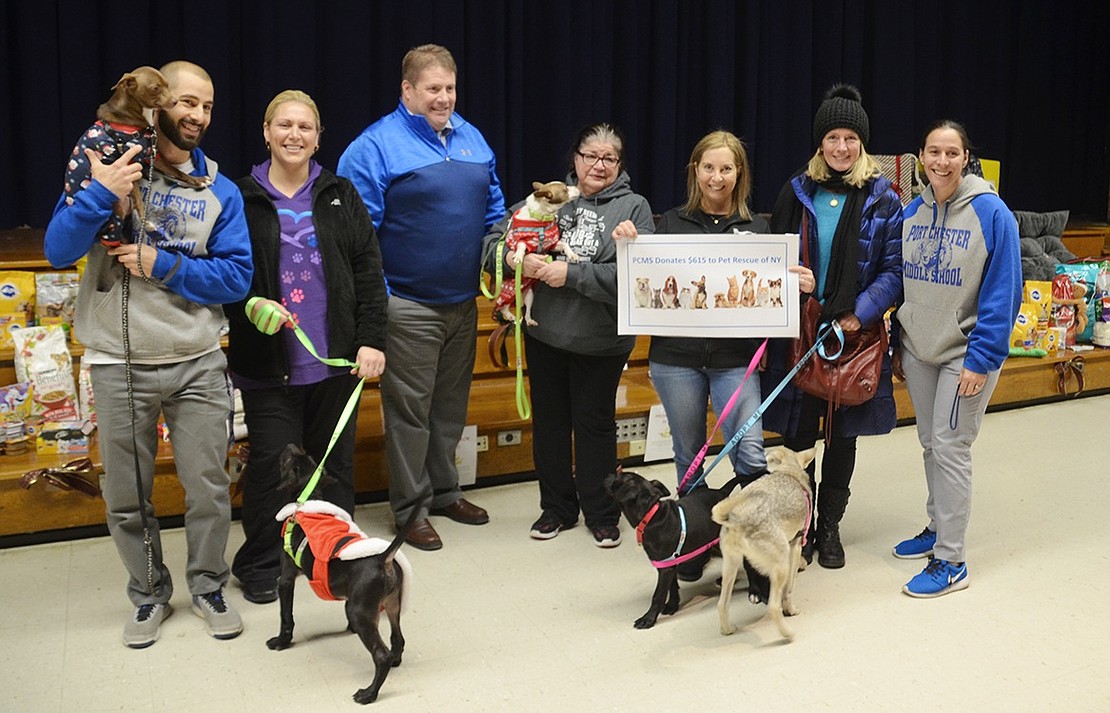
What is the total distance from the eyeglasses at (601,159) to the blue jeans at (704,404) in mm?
611

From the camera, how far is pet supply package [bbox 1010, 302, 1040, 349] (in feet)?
16.8

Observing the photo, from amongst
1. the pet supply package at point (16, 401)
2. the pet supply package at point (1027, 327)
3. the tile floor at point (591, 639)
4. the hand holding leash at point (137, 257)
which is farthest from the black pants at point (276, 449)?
the pet supply package at point (1027, 327)

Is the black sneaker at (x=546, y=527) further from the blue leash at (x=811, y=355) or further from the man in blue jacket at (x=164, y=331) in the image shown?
the man in blue jacket at (x=164, y=331)

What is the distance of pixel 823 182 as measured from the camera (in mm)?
3021

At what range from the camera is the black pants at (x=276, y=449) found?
2.90 meters

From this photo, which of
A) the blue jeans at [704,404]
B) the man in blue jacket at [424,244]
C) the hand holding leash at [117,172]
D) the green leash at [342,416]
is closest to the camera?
the hand holding leash at [117,172]

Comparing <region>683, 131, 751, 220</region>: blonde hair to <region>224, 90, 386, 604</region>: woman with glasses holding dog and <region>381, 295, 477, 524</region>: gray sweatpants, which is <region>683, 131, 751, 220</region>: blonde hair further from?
<region>224, 90, 386, 604</region>: woman with glasses holding dog

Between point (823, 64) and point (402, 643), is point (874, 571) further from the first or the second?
point (823, 64)

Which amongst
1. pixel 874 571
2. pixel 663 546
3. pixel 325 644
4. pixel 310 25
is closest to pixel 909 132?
pixel 310 25

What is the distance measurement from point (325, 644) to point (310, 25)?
3.17 metres

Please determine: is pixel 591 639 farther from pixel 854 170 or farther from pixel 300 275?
pixel 854 170

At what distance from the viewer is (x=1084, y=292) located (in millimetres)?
5379

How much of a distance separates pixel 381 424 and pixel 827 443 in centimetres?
161

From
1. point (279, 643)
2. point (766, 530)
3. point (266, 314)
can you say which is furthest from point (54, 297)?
point (766, 530)
